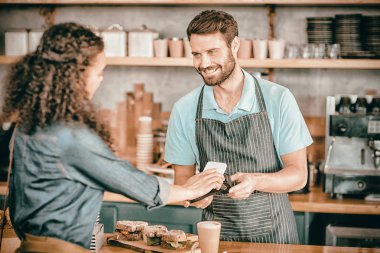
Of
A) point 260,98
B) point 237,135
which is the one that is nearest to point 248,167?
point 237,135

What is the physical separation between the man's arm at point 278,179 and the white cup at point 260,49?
1.34m

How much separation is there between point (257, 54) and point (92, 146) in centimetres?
239

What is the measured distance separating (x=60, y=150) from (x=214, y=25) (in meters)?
1.16

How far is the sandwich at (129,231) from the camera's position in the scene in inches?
93.4

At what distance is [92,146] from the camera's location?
1759 millimetres

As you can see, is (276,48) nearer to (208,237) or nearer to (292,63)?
(292,63)

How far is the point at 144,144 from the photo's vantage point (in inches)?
168

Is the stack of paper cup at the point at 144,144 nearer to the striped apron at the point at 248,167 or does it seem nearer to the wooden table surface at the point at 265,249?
the striped apron at the point at 248,167

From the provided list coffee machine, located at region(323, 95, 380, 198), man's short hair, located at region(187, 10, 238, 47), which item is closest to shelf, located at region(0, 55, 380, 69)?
coffee machine, located at region(323, 95, 380, 198)

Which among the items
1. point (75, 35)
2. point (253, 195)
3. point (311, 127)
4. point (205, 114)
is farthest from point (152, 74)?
point (75, 35)

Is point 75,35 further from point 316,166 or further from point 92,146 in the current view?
point 316,166

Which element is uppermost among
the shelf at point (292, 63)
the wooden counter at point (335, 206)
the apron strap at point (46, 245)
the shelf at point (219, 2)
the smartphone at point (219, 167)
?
the shelf at point (219, 2)

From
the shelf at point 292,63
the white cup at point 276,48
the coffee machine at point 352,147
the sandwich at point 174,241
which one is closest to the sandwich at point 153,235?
the sandwich at point 174,241

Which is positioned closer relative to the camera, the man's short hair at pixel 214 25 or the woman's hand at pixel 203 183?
the woman's hand at pixel 203 183
